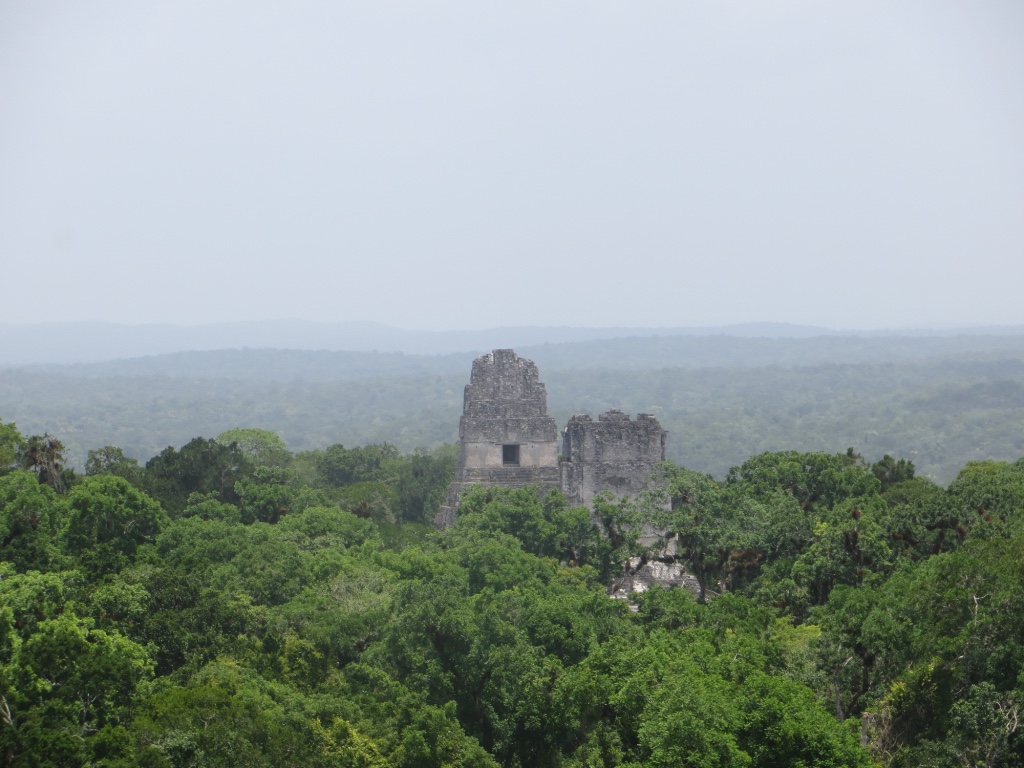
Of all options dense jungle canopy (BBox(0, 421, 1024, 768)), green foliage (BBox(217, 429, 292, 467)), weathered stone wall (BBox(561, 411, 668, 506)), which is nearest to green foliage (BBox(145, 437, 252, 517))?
dense jungle canopy (BBox(0, 421, 1024, 768))

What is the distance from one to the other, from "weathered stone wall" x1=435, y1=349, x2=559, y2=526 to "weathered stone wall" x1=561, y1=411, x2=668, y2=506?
168 centimetres

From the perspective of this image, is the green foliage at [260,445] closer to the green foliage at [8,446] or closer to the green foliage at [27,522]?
the green foliage at [8,446]

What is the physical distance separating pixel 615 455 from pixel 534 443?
319cm

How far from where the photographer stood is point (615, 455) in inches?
1431

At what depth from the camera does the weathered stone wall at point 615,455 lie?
3619 cm

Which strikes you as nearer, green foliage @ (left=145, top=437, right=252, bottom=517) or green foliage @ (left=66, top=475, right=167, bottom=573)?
green foliage @ (left=66, top=475, right=167, bottom=573)

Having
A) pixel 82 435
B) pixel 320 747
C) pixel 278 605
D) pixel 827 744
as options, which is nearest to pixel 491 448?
pixel 278 605

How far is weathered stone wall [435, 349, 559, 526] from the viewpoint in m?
38.2

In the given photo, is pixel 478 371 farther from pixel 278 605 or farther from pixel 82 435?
pixel 82 435

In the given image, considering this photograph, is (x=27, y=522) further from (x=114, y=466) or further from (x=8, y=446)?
(x=114, y=466)

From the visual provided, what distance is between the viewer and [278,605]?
86.5 feet

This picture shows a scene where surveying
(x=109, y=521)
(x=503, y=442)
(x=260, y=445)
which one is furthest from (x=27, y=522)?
(x=260, y=445)

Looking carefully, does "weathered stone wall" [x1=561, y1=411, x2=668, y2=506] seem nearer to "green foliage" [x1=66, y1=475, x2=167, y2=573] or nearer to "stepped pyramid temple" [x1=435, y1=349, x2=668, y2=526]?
"stepped pyramid temple" [x1=435, y1=349, x2=668, y2=526]

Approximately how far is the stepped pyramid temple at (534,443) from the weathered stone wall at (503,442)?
0.03 m
